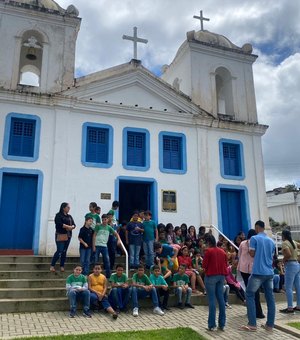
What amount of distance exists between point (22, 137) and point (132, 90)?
14.1ft

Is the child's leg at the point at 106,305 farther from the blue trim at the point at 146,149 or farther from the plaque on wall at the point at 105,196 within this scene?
the blue trim at the point at 146,149

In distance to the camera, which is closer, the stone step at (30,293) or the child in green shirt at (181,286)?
the stone step at (30,293)

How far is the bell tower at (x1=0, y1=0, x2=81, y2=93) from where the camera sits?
12.3 meters

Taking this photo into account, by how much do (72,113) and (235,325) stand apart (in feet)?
28.1

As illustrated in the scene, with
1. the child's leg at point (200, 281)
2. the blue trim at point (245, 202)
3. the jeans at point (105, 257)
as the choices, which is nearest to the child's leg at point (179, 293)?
the child's leg at point (200, 281)

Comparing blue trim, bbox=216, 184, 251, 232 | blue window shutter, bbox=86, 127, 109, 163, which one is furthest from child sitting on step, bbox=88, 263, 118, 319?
blue trim, bbox=216, 184, 251, 232

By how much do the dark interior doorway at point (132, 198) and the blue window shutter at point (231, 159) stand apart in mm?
3328

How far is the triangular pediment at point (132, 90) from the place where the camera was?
42.0ft

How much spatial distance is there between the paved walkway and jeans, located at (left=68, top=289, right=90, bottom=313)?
194mm

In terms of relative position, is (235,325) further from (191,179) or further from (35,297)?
(191,179)

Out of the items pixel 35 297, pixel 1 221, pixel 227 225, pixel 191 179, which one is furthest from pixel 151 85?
pixel 35 297

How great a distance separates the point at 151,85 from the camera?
13516mm

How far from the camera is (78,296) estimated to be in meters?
7.11

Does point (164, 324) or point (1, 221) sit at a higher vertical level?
point (1, 221)
